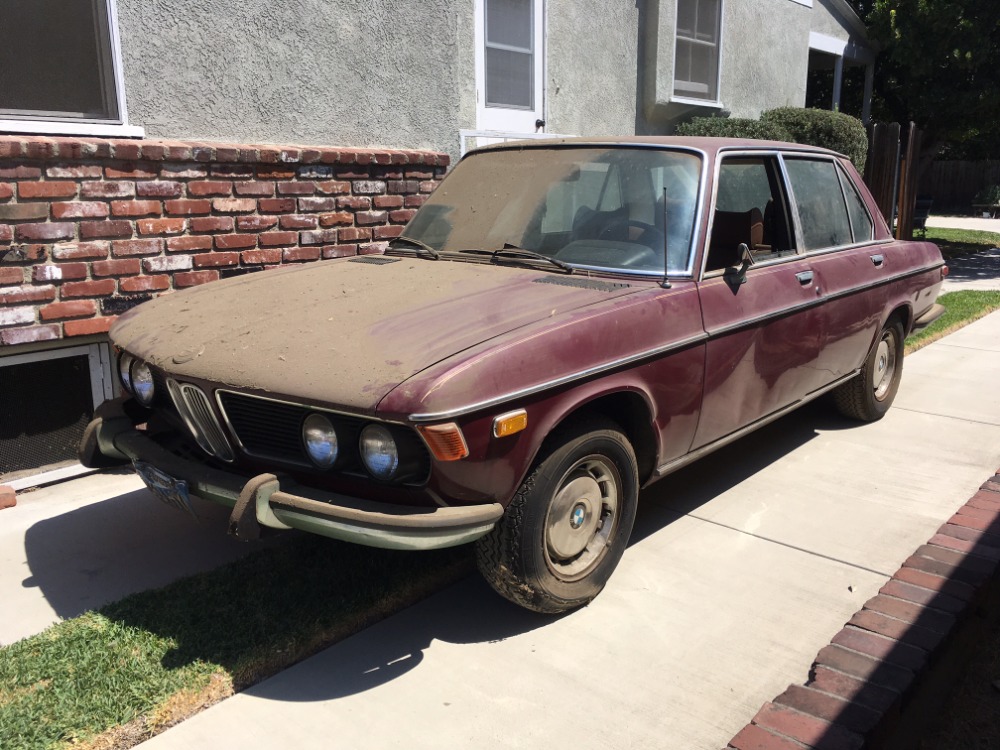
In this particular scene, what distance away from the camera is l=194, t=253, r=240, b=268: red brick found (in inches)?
209

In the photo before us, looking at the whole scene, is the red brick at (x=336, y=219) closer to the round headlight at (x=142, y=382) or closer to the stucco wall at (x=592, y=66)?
the round headlight at (x=142, y=382)

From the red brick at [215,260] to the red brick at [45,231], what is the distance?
2.46 ft

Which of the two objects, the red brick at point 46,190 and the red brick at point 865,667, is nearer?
the red brick at point 865,667

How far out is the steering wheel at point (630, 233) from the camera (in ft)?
12.7

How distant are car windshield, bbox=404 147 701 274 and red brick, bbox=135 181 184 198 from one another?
1.51 m

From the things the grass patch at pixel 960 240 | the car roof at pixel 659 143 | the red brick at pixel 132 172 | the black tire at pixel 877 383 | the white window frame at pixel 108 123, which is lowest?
the grass patch at pixel 960 240

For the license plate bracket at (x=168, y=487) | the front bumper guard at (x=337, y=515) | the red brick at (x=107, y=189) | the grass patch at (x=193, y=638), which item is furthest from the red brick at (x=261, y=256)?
the front bumper guard at (x=337, y=515)

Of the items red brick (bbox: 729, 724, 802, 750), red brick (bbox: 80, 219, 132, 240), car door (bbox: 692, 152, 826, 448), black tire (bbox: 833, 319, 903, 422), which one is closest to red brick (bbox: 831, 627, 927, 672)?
red brick (bbox: 729, 724, 802, 750)

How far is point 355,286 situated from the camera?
3.78 m

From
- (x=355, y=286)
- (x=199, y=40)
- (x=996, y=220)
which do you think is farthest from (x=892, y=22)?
(x=355, y=286)

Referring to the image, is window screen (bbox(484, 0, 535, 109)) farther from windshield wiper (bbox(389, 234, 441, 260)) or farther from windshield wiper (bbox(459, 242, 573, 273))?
windshield wiper (bbox(459, 242, 573, 273))

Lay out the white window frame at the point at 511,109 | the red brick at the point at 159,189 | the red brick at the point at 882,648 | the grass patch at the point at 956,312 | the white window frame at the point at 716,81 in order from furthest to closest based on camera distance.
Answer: the white window frame at the point at 716,81 < the grass patch at the point at 956,312 < the white window frame at the point at 511,109 < the red brick at the point at 159,189 < the red brick at the point at 882,648

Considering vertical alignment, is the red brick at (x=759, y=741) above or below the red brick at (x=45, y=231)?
below

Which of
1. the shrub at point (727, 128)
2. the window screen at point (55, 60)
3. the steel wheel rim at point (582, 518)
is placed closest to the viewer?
the steel wheel rim at point (582, 518)
